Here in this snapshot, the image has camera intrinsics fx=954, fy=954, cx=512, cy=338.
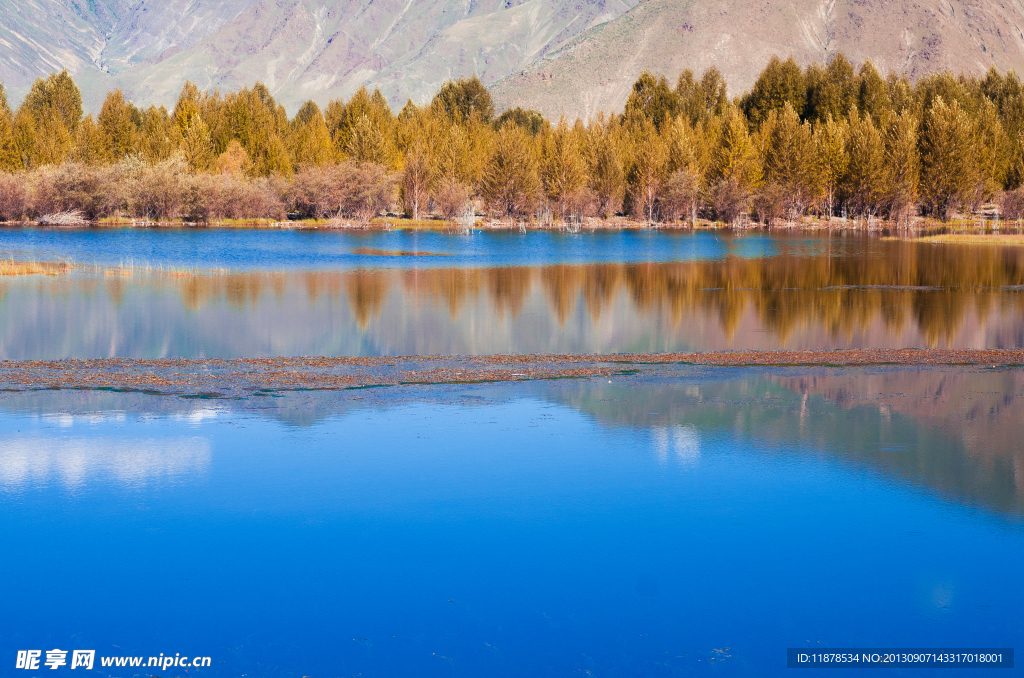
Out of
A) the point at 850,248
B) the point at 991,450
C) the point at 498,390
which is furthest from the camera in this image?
the point at 850,248

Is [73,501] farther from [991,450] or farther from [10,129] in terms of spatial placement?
[10,129]

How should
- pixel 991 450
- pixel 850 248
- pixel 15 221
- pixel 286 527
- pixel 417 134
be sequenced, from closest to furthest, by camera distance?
pixel 286 527
pixel 991 450
pixel 850 248
pixel 15 221
pixel 417 134

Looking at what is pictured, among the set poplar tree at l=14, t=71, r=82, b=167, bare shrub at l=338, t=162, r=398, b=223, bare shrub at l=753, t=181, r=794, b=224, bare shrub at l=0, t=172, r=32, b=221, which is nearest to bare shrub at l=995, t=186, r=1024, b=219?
bare shrub at l=753, t=181, r=794, b=224

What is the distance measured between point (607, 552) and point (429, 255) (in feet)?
181

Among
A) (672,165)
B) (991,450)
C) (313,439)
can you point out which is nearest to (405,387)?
(313,439)

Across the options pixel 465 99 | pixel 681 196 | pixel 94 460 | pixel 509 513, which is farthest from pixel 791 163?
pixel 94 460

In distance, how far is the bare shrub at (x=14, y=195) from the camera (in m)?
105

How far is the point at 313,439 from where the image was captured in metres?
16.6

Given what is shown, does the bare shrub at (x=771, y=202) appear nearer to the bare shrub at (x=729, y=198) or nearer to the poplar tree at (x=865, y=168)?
the bare shrub at (x=729, y=198)

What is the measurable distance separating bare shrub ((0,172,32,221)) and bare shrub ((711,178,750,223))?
267 ft

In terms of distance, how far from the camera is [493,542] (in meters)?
12.0

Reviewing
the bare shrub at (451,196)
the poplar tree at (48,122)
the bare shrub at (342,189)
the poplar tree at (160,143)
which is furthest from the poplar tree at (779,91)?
the poplar tree at (48,122)

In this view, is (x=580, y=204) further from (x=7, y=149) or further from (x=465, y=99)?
(x=7, y=149)

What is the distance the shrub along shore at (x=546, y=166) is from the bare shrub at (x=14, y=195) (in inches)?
7.4
